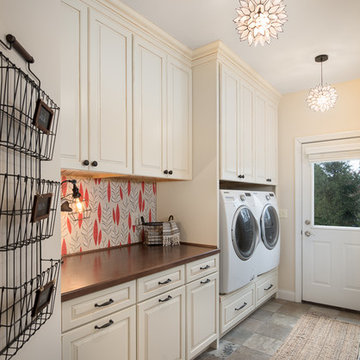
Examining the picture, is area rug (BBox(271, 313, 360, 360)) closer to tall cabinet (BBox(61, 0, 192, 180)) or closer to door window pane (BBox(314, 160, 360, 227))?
door window pane (BBox(314, 160, 360, 227))

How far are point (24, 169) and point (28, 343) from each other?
61 centimetres

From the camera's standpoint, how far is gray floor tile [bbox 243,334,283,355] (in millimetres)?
2416

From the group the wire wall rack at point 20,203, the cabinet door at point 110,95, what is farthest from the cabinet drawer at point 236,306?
the wire wall rack at point 20,203

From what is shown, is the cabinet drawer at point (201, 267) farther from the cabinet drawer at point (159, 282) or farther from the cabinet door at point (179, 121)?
the cabinet door at point (179, 121)

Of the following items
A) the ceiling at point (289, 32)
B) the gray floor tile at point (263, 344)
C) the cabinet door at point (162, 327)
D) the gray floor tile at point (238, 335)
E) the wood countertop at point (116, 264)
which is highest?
the ceiling at point (289, 32)

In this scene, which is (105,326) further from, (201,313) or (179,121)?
(179,121)

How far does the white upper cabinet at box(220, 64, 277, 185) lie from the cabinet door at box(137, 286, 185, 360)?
1129 millimetres

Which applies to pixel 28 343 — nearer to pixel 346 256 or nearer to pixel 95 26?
pixel 95 26

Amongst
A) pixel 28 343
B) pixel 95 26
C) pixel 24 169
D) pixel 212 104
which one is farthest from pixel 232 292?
pixel 95 26

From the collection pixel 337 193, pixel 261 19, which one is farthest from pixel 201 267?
pixel 337 193

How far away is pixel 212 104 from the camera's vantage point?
255cm

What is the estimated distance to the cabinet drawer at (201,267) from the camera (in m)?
2.12

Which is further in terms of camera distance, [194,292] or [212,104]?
[212,104]

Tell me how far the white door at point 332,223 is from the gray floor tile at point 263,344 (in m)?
1.17
